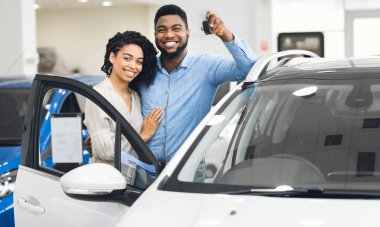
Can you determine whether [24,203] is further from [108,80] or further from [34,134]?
[108,80]

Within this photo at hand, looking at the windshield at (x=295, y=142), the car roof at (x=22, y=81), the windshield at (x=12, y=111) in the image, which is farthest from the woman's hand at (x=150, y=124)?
the car roof at (x=22, y=81)

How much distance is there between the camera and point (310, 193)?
8.17ft

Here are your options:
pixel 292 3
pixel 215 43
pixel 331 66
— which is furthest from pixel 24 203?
pixel 292 3

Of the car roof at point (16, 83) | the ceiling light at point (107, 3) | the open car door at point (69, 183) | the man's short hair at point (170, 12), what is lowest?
the open car door at point (69, 183)

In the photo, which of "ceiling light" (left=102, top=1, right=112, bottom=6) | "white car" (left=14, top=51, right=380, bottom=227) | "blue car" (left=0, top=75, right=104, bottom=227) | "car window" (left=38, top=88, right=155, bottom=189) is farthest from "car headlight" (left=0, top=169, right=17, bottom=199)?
"ceiling light" (left=102, top=1, right=112, bottom=6)

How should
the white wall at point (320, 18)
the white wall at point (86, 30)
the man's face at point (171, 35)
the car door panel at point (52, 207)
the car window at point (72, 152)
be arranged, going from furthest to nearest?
1. the white wall at point (86, 30)
2. the white wall at point (320, 18)
3. the man's face at point (171, 35)
4. the car window at point (72, 152)
5. the car door panel at point (52, 207)

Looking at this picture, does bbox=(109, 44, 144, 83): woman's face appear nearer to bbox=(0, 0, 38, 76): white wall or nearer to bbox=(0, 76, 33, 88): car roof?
bbox=(0, 76, 33, 88): car roof

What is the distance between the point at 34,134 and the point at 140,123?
598mm

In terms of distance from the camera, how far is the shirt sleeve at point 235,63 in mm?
3832

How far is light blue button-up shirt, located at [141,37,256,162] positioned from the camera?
3.85 m

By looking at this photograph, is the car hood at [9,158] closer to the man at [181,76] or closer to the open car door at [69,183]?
the man at [181,76]

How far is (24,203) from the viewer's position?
3.28 meters

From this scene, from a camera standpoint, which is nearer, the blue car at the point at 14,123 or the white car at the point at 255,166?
the white car at the point at 255,166

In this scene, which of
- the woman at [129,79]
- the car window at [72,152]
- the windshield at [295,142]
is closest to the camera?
the windshield at [295,142]
